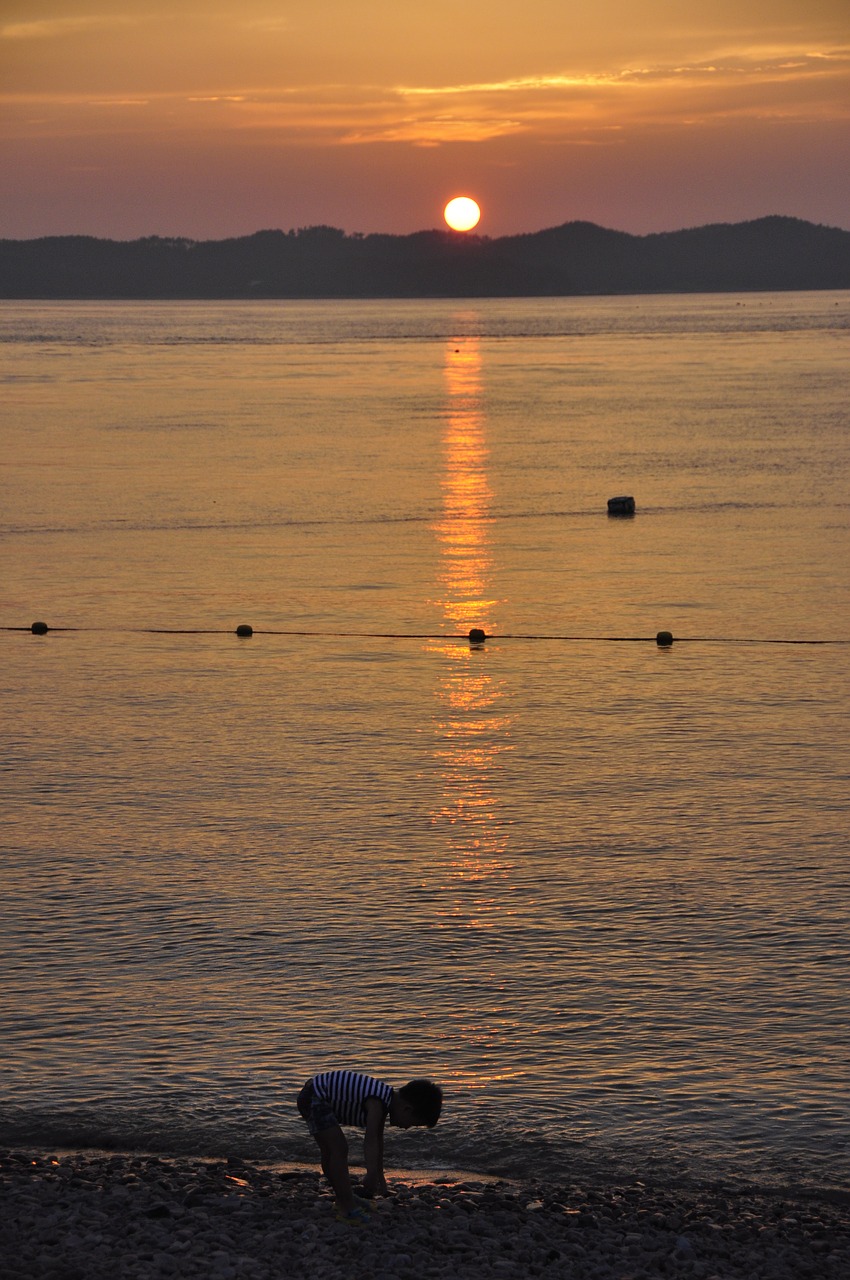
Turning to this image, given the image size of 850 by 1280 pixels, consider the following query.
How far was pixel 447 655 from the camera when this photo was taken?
28266 mm

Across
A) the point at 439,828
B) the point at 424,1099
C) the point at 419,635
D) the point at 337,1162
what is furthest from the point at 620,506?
the point at 424,1099

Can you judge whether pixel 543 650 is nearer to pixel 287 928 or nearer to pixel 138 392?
pixel 287 928

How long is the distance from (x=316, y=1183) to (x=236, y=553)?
28101mm

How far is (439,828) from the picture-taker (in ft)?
63.7

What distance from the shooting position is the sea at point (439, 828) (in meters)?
13.0

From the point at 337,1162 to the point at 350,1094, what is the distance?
39 cm

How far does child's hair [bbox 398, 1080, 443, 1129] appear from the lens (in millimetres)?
10328

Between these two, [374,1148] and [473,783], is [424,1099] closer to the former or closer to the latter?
[374,1148]

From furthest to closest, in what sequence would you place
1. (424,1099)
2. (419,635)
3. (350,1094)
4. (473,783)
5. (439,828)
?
(419,635) < (473,783) < (439,828) < (350,1094) < (424,1099)

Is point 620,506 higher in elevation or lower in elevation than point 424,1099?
higher

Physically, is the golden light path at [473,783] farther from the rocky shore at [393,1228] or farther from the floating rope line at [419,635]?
the rocky shore at [393,1228]

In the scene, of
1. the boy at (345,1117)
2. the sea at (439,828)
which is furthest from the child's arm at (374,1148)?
the sea at (439,828)

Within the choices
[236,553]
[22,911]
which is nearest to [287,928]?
[22,911]

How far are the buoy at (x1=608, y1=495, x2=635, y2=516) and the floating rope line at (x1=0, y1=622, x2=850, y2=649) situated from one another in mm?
15549
